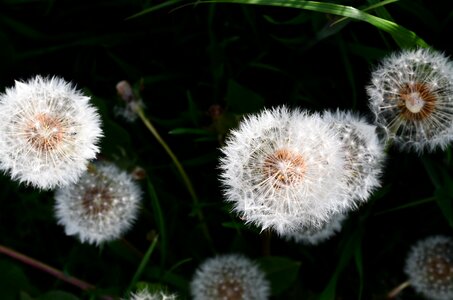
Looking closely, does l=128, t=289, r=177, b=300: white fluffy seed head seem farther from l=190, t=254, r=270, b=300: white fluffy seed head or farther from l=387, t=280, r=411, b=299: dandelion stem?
l=387, t=280, r=411, b=299: dandelion stem

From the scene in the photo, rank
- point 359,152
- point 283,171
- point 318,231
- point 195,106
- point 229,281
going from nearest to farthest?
1. point 283,171
2. point 359,152
3. point 318,231
4. point 229,281
5. point 195,106

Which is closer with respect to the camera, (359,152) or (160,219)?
(359,152)

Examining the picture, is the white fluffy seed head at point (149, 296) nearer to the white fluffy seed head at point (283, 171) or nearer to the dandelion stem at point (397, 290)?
the white fluffy seed head at point (283, 171)

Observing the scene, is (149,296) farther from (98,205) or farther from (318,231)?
(318,231)

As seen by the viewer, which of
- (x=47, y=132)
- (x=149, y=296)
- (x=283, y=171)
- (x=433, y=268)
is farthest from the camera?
(x=433, y=268)

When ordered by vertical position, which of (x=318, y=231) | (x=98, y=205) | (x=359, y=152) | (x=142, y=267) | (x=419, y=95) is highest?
(x=419, y=95)

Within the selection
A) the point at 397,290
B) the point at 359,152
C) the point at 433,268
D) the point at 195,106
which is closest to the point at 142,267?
the point at 195,106
